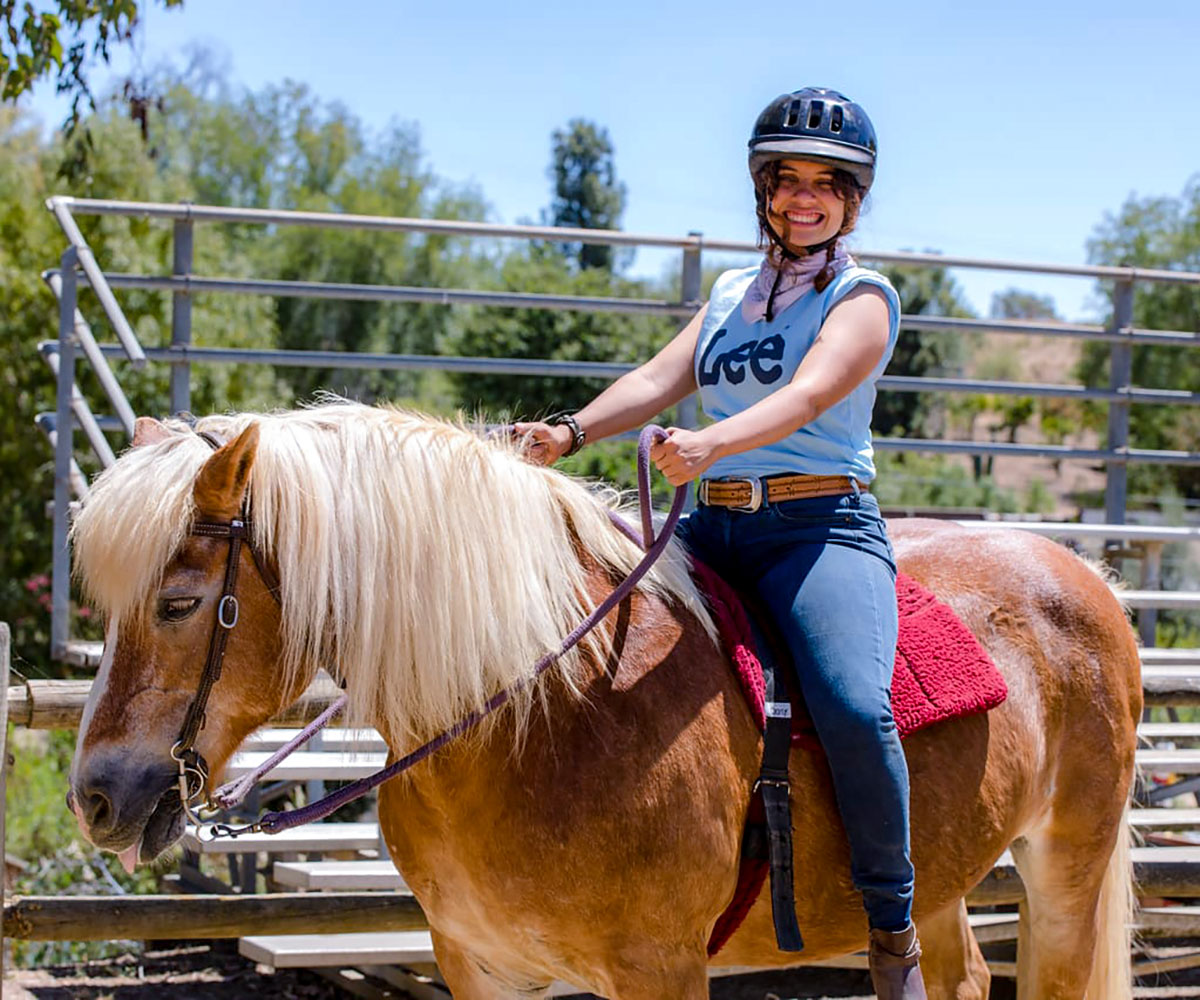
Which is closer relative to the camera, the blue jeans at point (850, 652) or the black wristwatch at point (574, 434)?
the blue jeans at point (850, 652)

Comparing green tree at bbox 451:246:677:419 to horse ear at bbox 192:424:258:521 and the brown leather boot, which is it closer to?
the brown leather boot

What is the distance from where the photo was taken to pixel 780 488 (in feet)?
8.71

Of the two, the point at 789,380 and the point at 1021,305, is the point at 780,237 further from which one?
the point at 1021,305

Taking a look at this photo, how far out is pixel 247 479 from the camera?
2.16 metres

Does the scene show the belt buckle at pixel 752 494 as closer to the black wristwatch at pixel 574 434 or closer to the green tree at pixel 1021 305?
the black wristwatch at pixel 574 434

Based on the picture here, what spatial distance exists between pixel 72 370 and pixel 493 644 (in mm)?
3497

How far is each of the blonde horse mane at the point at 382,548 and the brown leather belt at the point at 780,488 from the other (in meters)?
0.44

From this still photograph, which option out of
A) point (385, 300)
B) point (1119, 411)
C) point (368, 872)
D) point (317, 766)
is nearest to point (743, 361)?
point (317, 766)

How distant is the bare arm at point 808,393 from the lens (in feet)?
7.50

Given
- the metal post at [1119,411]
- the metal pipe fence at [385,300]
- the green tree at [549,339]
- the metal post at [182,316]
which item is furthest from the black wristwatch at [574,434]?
the green tree at [549,339]

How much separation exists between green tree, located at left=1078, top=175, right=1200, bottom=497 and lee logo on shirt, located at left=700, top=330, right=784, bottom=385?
948 inches

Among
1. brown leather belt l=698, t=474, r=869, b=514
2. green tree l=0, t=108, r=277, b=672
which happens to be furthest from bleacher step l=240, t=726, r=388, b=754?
green tree l=0, t=108, r=277, b=672

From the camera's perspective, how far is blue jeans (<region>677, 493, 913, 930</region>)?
8.16 feet

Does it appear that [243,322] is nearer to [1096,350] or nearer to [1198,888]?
[1198,888]
